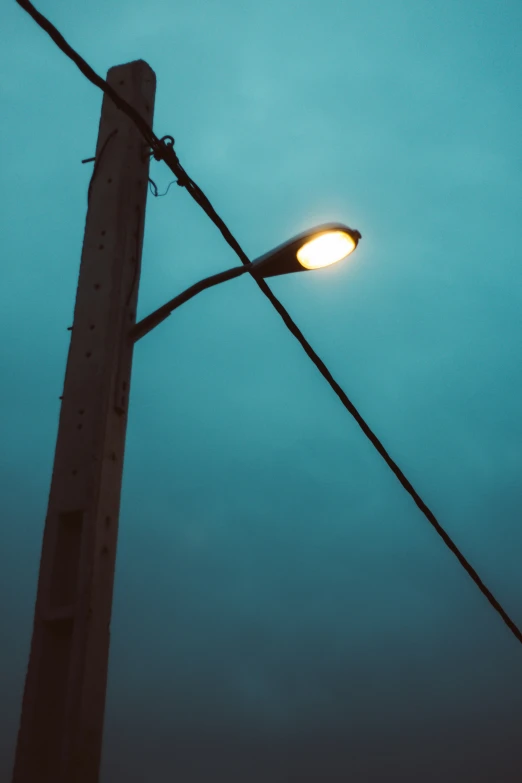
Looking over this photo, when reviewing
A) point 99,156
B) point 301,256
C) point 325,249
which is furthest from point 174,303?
point 99,156

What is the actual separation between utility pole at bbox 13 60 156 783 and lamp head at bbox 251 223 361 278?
2.40ft

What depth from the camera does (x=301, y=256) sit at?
4.25m

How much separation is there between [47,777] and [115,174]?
300 centimetres

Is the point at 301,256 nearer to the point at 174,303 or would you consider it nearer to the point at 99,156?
the point at 174,303

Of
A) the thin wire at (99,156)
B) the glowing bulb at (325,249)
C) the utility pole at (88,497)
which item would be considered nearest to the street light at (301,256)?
the glowing bulb at (325,249)

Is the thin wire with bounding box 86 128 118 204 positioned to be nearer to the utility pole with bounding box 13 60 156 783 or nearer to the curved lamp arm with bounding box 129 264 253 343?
the utility pole with bounding box 13 60 156 783

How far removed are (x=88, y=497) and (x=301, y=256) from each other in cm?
181

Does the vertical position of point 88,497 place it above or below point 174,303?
below

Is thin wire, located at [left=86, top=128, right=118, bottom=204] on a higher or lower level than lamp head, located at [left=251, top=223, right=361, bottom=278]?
higher

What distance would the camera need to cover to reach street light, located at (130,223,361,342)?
4121 mm

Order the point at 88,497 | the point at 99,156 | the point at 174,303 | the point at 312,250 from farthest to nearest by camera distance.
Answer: the point at 99,156
the point at 312,250
the point at 174,303
the point at 88,497

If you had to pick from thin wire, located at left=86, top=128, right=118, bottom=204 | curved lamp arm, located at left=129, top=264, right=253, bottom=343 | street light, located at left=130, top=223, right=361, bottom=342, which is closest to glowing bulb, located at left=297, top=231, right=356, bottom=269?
street light, located at left=130, top=223, right=361, bottom=342

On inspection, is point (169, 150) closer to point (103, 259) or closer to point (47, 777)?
point (103, 259)

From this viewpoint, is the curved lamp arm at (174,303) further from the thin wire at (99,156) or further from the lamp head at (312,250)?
the thin wire at (99,156)
